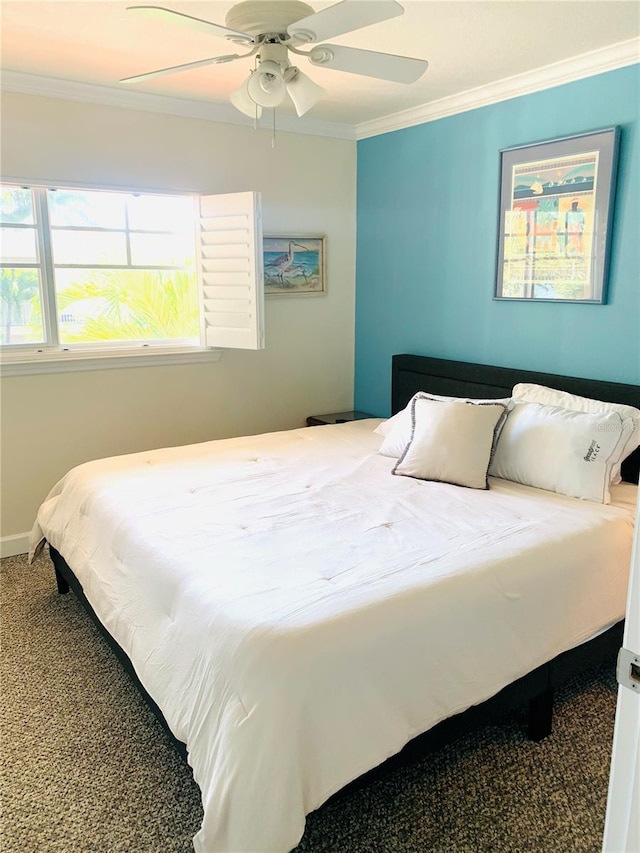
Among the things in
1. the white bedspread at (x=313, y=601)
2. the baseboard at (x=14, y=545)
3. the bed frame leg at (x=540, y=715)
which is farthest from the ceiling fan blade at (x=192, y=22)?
the baseboard at (x=14, y=545)

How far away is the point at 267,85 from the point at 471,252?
1.91 m

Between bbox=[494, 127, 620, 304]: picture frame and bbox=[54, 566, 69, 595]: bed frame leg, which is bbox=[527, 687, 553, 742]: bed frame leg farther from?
bbox=[54, 566, 69, 595]: bed frame leg

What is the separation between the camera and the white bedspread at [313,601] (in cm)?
157

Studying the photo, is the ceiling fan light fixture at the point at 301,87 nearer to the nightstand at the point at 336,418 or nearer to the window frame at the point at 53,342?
the window frame at the point at 53,342

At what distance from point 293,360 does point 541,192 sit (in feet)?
6.45

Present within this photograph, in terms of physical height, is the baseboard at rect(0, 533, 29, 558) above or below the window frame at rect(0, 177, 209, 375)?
below

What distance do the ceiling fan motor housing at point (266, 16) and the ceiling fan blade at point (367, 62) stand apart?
4.8 inches

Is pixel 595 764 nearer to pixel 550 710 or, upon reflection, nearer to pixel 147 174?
pixel 550 710

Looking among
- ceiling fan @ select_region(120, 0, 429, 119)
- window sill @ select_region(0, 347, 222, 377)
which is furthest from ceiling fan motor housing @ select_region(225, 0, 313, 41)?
window sill @ select_region(0, 347, 222, 377)

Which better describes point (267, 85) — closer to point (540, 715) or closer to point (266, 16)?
point (266, 16)

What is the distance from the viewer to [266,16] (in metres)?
2.00

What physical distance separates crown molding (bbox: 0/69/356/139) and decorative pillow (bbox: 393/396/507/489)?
2302 millimetres

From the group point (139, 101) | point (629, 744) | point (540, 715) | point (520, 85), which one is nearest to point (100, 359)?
point (139, 101)

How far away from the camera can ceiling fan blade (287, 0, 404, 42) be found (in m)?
1.77
